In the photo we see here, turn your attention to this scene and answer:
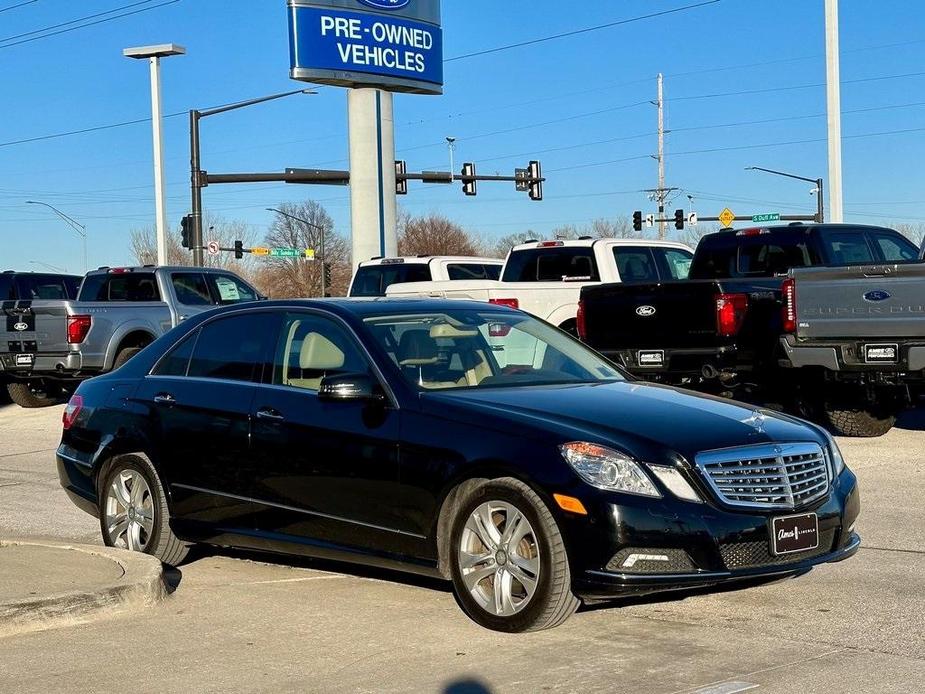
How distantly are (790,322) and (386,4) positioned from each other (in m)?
20.2

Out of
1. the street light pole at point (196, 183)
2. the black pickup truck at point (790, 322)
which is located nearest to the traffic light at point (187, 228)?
the street light pole at point (196, 183)

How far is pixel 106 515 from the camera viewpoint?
27.8 ft

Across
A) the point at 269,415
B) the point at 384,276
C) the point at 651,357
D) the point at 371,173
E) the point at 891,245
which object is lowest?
the point at 651,357

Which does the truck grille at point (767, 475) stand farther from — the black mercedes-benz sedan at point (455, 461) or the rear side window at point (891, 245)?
the rear side window at point (891, 245)

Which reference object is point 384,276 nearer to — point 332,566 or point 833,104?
point 833,104

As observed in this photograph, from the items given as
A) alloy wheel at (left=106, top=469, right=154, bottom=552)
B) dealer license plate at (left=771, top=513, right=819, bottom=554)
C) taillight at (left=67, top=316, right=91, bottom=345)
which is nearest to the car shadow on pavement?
alloy wheel at (left=106, top=469, right=154, bottom=552)

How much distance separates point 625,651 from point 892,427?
31.8ft

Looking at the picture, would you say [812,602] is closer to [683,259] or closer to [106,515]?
[106,515]

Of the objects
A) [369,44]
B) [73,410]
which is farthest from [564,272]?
[369,44]

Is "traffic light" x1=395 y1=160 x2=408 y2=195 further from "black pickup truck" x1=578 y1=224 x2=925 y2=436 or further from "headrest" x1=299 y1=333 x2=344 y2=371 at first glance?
"headrest" x1=299 y1=333 x2=344 y2=371

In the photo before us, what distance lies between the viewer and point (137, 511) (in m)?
8.30

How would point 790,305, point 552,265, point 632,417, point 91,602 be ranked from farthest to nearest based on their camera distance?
1. point 552,265
2. point 790,305
3. point 91,602
4. point 632,417

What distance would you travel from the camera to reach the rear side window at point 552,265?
63.9 feet

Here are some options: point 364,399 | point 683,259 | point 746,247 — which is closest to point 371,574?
point 364,399
